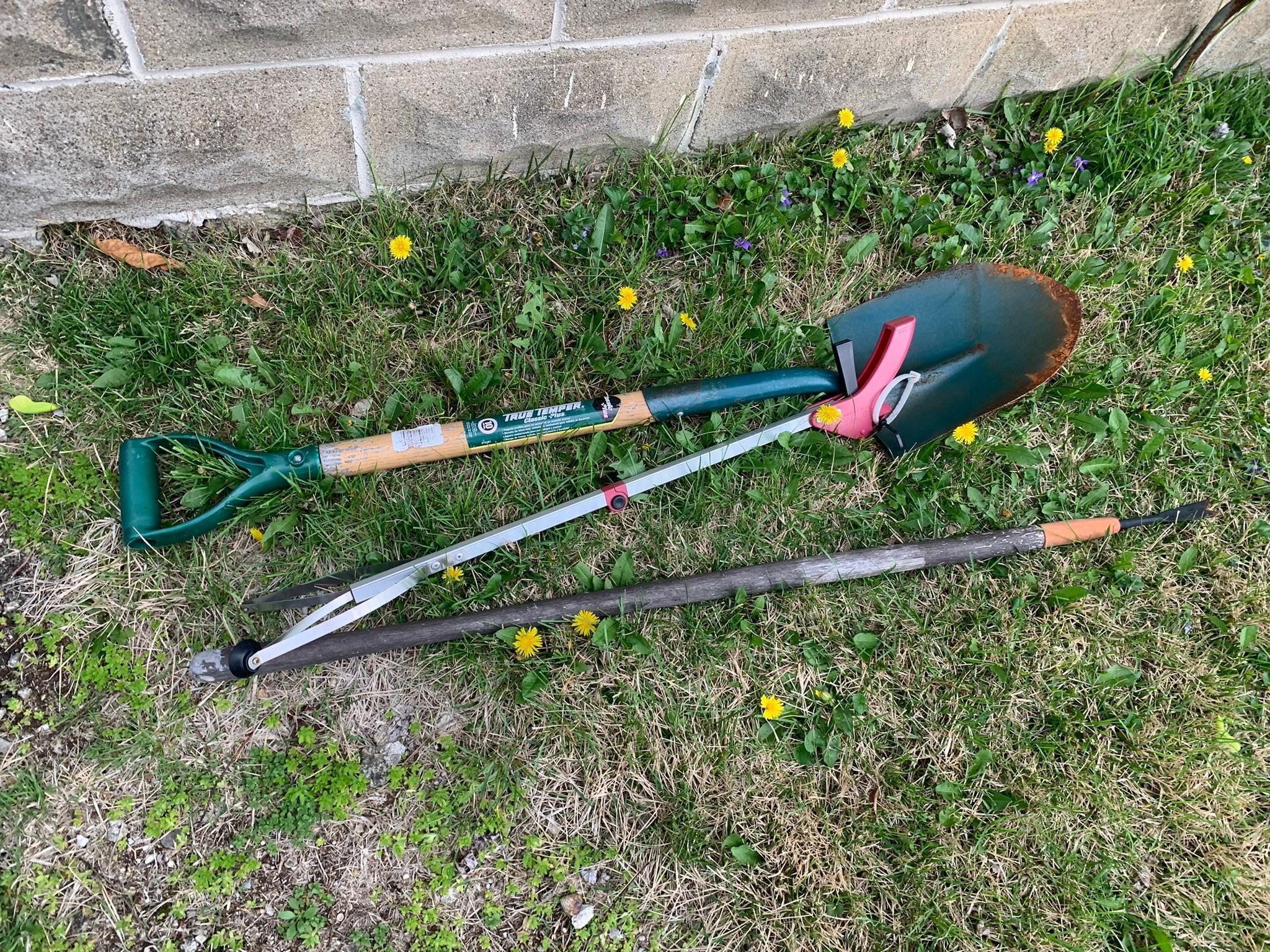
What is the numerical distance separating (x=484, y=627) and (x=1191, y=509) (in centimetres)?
211

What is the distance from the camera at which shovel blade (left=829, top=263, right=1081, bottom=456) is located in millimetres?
2268

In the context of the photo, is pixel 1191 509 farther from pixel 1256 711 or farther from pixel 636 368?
pixel 636 368

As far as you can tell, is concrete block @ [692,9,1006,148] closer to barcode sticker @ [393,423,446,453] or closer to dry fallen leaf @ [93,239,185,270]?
barcode sticker @ [393,423,446,453]

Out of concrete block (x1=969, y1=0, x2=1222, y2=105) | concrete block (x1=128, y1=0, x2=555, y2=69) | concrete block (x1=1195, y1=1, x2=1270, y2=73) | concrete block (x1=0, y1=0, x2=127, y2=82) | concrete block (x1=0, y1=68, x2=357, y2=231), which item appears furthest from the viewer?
concrete block (x1=1195, y1=1, x2=1270, y2=73)

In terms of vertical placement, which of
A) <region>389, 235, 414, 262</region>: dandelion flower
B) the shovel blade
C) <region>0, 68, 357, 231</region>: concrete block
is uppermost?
<region>0, 68, 357, 231</region>: concrete block

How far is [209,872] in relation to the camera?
178cm

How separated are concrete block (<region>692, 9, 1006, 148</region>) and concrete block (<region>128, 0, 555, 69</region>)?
639 mm

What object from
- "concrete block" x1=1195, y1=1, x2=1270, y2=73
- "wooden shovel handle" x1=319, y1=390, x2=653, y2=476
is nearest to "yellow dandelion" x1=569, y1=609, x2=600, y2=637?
"wooden shovel handle" x1=319, y1=390, x2=653, y2=476

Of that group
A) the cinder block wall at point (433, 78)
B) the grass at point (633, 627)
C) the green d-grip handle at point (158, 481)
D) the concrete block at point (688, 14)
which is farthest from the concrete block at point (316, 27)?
the green d-grip handle at point (158, 481)

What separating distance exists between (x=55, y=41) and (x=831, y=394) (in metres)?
2.05

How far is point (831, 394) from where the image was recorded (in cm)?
226

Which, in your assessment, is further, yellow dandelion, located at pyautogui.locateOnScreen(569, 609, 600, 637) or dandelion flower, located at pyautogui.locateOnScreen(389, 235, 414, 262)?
dandelion flower, located at pyautogui.locateOnScreen(389, 235, 414, 262)

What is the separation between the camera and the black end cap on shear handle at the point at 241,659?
177cm

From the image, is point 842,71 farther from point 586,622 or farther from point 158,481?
point 158,481
